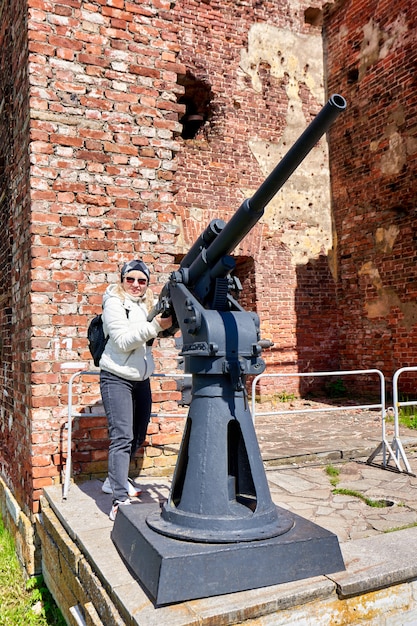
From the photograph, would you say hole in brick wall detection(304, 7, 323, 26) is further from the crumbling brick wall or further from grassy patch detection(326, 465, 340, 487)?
grassy patch detection(326, 465, 340, 487)

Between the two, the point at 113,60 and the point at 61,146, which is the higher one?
the point at 113,60

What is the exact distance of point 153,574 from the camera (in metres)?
2.19

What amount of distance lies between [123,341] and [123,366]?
0.28 m

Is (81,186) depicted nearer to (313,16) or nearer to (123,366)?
(123,366)

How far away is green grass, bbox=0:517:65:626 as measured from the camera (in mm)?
3609

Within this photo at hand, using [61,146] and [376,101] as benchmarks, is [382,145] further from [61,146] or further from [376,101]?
[61,146]

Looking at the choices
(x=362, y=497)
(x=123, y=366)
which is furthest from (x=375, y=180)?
(x=123, y=366)

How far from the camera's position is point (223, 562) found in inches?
87.3

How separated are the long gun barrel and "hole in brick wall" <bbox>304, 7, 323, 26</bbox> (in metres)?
10.00

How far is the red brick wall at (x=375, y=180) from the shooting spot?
28.8 ft

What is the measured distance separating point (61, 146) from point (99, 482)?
8.56ft

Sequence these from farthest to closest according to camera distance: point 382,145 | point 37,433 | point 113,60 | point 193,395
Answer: point 382,145, point 113,60, point 37,433, point 193,395

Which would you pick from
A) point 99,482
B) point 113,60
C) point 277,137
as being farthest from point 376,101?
point 99,482

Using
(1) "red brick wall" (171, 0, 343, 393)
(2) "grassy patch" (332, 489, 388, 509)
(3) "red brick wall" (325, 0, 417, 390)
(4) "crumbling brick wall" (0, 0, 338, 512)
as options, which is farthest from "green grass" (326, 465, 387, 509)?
(1) "red brick wall" (171, 0, 343, 393)
